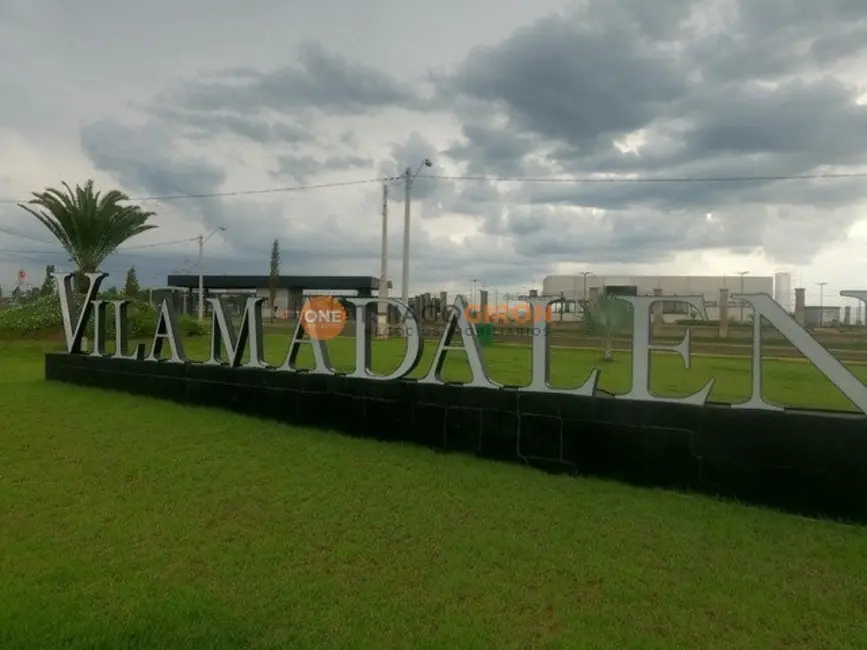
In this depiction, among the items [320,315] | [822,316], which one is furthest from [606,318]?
[320,315]

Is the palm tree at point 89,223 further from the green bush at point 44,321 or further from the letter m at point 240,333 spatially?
the letter m at point 240,333

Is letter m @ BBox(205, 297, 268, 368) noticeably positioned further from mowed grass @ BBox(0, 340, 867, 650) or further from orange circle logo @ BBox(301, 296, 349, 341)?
mowed grass @ BBox(0, 340, 867, 650)

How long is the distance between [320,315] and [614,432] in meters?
3.96

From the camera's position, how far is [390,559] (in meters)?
4.12

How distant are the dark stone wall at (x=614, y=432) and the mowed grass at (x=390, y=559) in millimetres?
215

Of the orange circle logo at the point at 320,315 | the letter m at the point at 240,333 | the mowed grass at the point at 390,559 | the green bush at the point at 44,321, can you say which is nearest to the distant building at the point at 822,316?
the mowed grass at the point at 390,559

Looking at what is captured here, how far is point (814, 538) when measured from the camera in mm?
4535

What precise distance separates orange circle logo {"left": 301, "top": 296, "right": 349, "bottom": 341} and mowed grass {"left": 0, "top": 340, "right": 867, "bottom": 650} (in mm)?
1917

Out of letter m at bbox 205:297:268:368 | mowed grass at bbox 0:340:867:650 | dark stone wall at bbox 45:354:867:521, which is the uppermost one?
letter m at bbox 205:297:268:368

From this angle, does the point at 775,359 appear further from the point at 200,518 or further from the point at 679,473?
the point at 200,518

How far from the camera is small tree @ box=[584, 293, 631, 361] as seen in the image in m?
17.3

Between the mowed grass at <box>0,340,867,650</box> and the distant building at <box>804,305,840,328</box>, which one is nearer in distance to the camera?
the mowed grass at <box>0,340,867,650</box>

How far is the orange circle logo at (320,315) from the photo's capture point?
324 inches

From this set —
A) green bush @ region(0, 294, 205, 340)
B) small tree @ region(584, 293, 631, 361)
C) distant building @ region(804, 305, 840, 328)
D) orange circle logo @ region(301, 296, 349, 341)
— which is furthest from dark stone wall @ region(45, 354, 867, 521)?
green bush @ region(0, 294, 205, 340)
